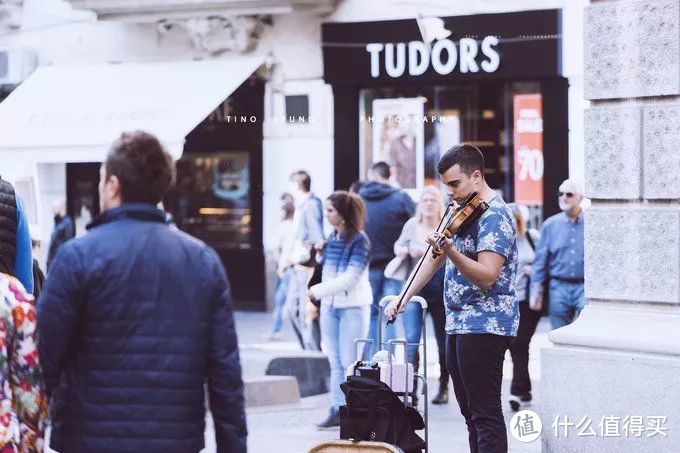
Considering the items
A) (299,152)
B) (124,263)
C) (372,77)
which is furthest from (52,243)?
(124,263)

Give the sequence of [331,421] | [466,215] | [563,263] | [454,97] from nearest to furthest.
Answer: [466,215]
[331,421]
[563,263]
[454,97]

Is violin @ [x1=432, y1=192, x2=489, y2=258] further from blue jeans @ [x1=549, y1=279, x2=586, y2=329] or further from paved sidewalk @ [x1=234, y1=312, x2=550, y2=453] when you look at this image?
blue jeans @ [x1=549, y1=279, x2=586, y2=329]

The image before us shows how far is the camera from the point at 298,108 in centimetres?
1916

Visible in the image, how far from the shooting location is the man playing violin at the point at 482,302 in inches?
271

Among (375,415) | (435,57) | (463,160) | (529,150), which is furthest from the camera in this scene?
(435,57)

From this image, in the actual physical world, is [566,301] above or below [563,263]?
below

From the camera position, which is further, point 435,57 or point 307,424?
point 435,57

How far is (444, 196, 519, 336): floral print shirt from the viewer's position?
6902mm

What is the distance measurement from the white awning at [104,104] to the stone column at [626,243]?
11.1 metres

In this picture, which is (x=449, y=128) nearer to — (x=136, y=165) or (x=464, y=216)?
(x=464, y=216)

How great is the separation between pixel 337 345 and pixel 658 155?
3.41 metres
